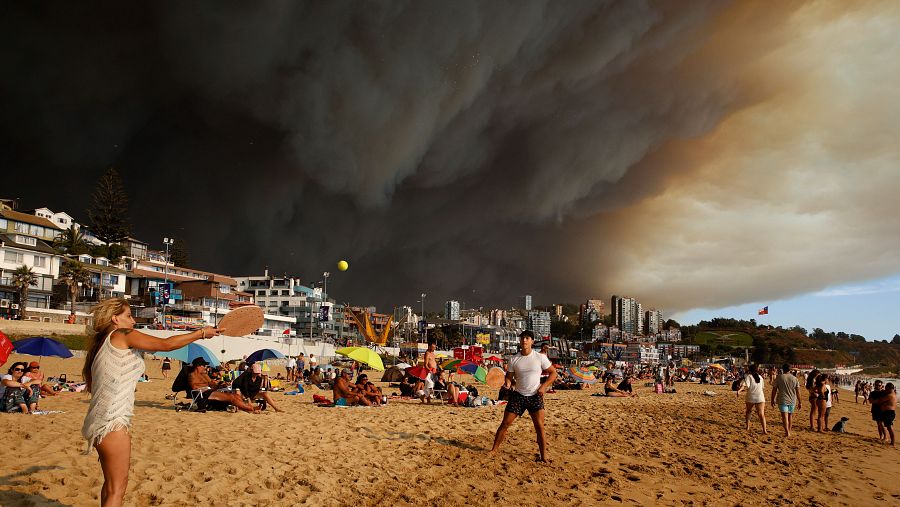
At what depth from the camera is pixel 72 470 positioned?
19.4ft

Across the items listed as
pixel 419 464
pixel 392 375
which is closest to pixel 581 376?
pixel 392 375

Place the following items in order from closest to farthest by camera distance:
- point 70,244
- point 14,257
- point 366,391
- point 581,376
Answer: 1. point 366,391
2. point 581,376
3. point 14,257
4. point 70,244

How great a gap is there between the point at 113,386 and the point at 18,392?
363 inches

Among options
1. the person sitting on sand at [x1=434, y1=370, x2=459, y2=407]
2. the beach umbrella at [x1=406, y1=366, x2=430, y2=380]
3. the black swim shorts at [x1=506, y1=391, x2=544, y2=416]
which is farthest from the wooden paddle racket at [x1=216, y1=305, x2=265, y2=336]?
the beach umbrella at [x1=406, y1=366, x2=430, y2=380]

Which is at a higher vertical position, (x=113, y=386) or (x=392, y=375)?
(x=113, y=386)

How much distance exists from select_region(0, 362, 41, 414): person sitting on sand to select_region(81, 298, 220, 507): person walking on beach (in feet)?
28.3

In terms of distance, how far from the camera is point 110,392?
3711 mm

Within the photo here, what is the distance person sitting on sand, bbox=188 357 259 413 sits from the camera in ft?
38.9

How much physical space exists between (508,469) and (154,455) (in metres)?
4.65

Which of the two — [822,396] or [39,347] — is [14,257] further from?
[822,396]

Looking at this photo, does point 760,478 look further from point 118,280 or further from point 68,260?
point 118,280

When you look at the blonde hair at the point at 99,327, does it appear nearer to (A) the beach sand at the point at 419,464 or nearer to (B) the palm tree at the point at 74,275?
(A) the beach sand at the point at 419,464

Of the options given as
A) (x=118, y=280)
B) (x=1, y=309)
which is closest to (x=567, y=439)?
(x=1, y=309)

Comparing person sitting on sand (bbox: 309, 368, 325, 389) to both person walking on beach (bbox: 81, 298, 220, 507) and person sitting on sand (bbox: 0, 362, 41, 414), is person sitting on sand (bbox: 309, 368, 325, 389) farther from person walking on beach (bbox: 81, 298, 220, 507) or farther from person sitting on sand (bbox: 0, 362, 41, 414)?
person walking on beach (bbox: 81, 298, 220, 507)
